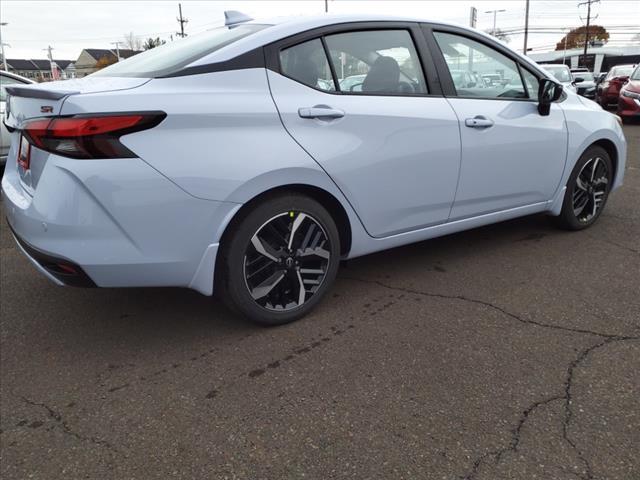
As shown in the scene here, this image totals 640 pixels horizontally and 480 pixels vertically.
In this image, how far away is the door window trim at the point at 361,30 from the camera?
2.62 m

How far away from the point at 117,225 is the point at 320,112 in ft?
3.60

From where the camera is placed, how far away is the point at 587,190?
13.9ft

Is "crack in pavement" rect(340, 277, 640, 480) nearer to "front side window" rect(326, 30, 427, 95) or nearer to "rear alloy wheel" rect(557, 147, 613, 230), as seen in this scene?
"front side window" rect(326, 30, 427, 95)

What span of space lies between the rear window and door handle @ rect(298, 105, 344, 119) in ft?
1.69

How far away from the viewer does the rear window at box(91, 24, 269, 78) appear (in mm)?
2590

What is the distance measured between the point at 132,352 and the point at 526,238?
9.95 feet

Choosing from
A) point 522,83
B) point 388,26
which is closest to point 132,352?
point 388,26

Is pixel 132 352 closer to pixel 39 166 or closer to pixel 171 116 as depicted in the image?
pixel 39 166

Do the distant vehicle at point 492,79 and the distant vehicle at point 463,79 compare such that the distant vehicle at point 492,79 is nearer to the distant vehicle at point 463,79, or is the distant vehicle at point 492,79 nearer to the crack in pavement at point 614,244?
the distant vehicle at point 463,79

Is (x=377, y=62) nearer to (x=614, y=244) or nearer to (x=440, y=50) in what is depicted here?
(x=440, y=50)

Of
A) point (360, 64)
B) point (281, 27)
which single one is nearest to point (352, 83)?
point (360, 64)

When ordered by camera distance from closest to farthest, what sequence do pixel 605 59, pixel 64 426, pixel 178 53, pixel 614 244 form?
pixel 64 426 < pixel 178 53 < pixel 614 244 < pixel 605 59

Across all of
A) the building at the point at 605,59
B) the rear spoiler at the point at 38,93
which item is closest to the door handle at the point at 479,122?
the rear spoiler at the point at 38,93

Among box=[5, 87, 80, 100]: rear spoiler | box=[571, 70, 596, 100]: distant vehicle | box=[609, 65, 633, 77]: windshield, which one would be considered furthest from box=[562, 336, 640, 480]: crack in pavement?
box=[609, 65, 633, 77]: windshield
